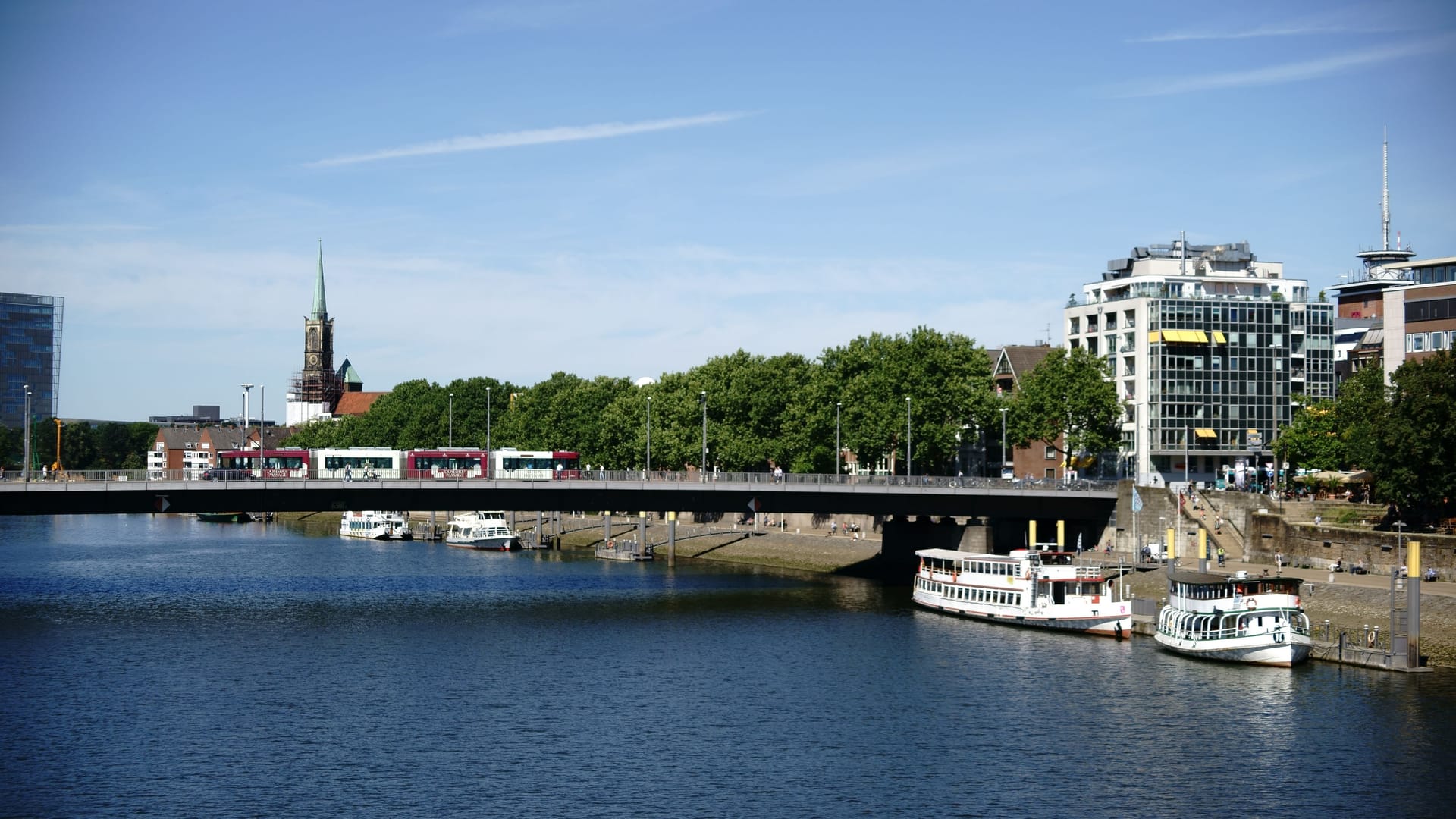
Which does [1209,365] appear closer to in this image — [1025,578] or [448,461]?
[1025,578]

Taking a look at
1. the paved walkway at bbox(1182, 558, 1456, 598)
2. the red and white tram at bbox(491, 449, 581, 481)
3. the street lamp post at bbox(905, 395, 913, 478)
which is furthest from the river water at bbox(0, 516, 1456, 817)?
the red and white tram at bbox(491, 449, 581, 481)

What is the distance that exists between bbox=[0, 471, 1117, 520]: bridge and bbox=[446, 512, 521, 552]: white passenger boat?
49088 millimetres

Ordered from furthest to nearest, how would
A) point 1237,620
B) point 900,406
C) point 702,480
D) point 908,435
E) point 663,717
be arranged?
1. point 900,406
2. point 908,435
3. point 702,480
4. point 1237,620
5. point 663,717

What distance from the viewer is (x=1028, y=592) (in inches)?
4294

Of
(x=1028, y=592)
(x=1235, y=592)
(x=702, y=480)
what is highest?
(x=702, y=480)

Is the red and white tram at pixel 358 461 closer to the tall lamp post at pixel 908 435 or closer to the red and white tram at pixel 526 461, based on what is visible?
the red and white tram at pixel 526 461

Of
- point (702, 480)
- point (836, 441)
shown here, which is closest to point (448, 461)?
point (836, 441)

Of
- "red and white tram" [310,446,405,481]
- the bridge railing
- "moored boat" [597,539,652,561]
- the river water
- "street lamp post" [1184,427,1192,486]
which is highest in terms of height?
"street lamp post" [1184,427,1192,486]

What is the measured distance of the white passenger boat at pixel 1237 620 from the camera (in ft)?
292

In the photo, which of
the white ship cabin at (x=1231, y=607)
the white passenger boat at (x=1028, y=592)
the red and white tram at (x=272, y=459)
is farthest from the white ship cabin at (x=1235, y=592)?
the red and white tram at (x=272, y=459)

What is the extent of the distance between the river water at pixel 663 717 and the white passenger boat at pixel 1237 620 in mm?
1416

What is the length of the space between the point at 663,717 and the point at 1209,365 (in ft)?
388

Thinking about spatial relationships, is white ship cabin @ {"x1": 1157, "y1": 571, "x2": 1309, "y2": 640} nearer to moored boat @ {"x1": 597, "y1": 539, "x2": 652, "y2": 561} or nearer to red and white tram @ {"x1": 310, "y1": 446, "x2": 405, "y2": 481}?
moored boat @ {"x1": 597, "y1": 539, "x2": 652, "y2": 561}

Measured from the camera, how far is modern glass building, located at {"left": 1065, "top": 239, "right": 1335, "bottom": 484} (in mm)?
175125
